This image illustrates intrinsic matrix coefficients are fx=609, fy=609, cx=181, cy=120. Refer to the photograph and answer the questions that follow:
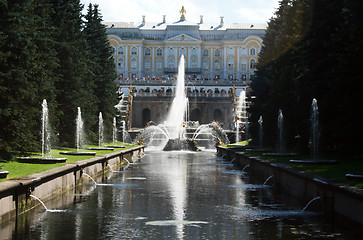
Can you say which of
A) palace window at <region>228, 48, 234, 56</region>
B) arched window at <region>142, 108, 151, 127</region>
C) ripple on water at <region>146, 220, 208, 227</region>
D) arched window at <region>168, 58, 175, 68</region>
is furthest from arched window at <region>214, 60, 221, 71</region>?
ripple on water at <region>146, 220, 208, 227</region>

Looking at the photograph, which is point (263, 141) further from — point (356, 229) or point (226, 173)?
point (356, 229)

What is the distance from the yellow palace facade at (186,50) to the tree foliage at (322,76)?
84341 mm

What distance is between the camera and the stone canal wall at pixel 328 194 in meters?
11.0

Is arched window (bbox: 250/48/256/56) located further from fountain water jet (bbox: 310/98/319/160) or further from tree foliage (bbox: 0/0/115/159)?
fountain water jet (bbox: 310/98/319/160)

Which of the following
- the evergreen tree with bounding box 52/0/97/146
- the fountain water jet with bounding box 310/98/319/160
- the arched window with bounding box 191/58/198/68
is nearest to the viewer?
Answer: the fountain water jet with bounding box 310/98/319/160

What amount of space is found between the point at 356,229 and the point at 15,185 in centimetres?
629

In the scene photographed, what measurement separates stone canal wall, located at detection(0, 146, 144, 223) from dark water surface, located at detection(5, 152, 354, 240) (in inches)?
9.9

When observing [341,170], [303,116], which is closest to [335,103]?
[303,116]

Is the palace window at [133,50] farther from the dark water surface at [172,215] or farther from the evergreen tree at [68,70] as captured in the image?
the dark water surface at [172,215]

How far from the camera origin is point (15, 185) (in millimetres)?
11414

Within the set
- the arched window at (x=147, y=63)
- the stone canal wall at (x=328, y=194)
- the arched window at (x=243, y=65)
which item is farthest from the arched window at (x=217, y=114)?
the stone canal wall at (x=328, y=194)

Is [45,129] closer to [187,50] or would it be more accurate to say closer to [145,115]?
[145,115]

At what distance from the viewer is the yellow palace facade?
122 metres

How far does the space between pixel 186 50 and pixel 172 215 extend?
112 metres
